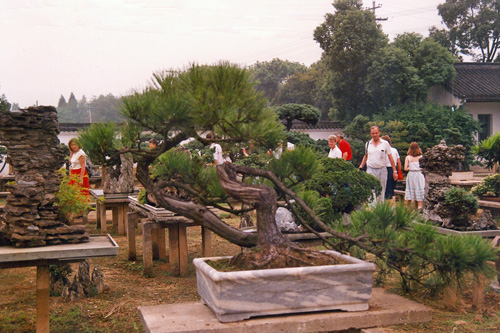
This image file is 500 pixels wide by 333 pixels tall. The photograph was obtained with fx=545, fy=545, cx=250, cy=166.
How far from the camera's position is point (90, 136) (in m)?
3.44

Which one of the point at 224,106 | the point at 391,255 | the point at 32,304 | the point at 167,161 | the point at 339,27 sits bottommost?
the point at 32,304

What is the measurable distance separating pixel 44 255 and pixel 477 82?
20838 mm

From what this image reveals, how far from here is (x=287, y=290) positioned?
9.20ft

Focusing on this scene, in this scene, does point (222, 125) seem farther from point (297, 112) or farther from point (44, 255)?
point (297, 112)

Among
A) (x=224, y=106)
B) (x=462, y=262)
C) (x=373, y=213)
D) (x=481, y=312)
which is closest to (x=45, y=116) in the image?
(x=224, y=106)

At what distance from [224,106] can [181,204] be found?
70 cm

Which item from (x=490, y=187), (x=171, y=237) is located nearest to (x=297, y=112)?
(x=490, y=187)

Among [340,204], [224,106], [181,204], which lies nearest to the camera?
[224,106]

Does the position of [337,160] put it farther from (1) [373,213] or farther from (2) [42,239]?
(2) [42,239]

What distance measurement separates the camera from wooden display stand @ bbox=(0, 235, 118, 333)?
3462mm

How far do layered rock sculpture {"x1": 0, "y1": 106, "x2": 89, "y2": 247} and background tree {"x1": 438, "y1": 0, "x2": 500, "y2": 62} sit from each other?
26.7 metres

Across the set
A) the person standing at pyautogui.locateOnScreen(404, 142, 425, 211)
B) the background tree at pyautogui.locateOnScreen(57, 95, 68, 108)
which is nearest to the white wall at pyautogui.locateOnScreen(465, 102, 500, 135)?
the person standing at pyautogui.locateOnScreen(404, 142, 425, 211)

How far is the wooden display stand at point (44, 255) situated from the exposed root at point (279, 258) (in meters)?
0.99

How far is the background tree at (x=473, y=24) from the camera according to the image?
2644 centimetres
